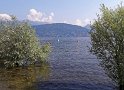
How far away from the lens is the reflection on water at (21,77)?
50250 millimetres

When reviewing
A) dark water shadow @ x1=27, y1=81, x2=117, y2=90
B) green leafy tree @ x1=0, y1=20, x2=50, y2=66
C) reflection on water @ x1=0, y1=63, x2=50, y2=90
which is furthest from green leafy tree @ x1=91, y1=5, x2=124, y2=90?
green leafy tree @ x1=0, y1=20, x2=50, y2=66

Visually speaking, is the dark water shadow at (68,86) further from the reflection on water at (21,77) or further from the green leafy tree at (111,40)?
the green leafy tree at (111,40)

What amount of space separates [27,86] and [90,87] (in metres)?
11.3

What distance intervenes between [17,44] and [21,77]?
447 inches

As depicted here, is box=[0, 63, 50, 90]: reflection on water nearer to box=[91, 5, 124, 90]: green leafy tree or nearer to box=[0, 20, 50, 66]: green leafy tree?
box=[0, 20, 50, 66]: green leafy tree

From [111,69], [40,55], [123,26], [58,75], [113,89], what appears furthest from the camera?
[40,55]

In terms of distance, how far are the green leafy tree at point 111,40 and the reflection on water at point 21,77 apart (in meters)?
15.0

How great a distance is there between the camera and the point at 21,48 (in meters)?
67.5

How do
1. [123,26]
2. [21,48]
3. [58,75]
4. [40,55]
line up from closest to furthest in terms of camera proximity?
[123,26] < [58,75] < [21,48] < [40,55]

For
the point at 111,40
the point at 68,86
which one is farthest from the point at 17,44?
the point at 111,40

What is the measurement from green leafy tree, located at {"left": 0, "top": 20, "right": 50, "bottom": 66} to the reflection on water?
8.43 feet

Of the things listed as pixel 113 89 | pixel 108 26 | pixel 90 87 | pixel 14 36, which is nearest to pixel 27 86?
pixel 90 87

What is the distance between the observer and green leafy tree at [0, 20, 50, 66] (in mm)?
67938

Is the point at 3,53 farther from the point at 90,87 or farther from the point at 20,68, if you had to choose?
the point at 90,87
